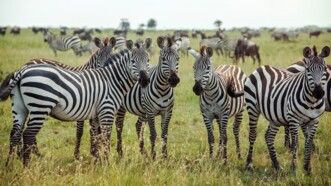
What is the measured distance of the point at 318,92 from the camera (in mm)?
5125

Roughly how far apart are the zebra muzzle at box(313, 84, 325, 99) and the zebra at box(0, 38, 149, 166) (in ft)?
8.66

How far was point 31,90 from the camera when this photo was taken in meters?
5.12

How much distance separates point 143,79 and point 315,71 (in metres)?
2.69

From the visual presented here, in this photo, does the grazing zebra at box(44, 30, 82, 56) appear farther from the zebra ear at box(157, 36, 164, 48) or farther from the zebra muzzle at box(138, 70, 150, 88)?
the zebra muzzle at box(138, 70, 150, 88)

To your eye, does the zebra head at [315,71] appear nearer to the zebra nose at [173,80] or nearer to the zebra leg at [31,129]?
the zebra nose at [173,80]

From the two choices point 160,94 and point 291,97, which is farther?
point 160,94

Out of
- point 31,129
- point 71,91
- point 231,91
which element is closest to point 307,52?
point 231,91

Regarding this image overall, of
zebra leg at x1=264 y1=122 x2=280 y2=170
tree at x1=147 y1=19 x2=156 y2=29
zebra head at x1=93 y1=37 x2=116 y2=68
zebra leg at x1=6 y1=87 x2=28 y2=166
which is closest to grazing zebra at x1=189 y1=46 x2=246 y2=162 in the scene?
zebra leg at x1=264 y1=122 x2=280 y2=170

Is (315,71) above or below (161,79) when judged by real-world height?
above

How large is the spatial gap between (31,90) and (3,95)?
1.45 ft

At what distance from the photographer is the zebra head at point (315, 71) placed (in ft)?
16.9

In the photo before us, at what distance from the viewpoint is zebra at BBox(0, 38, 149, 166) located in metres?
5.17

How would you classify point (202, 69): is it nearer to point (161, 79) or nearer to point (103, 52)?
point (161, 79)

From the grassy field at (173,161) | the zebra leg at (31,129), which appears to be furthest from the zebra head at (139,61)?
the zebra leg at (31,129)
